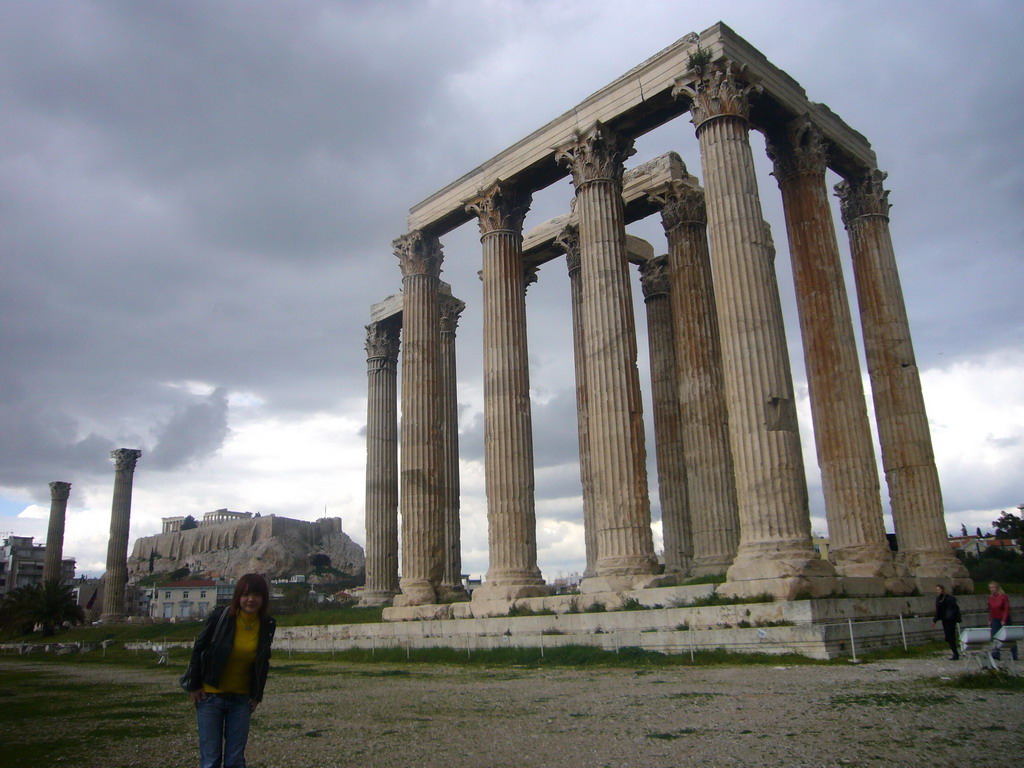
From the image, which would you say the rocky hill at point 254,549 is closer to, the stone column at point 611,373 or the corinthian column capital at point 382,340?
the corinthian column capital at point 382,340

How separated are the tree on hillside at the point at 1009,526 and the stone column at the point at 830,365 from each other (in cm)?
3910

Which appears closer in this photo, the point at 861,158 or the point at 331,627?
the point at 861,158

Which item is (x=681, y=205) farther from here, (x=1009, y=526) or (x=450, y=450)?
(x=1009, y=526)

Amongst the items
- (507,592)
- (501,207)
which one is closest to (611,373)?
(507,592)

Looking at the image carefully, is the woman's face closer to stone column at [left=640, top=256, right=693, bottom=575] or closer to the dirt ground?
the dirt ground

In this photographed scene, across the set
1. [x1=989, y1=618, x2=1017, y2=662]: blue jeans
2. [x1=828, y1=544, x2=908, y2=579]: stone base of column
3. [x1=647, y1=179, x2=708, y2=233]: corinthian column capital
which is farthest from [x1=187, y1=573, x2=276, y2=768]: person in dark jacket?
[x1=647, y1=179, x2=708, y2=233]: corinthian column capital

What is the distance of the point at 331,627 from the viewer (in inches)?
Answer: 1081

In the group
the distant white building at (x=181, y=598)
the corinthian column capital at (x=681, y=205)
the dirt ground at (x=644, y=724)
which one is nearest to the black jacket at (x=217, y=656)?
the dirt ground at (x=644, y=724)

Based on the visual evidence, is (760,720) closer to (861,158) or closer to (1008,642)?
(1008,642)

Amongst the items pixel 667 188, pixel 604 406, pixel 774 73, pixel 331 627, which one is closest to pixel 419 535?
pixel 331 627

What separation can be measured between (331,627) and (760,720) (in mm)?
21834

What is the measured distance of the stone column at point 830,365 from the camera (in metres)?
20.0

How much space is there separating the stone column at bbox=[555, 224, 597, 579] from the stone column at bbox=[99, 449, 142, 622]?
143 feet

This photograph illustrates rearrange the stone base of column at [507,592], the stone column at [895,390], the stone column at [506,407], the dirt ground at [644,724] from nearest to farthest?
1. the dirt ground at [644,724]
2. the stone base of column at [507,592]
3. the stone column at [895,390]
4. the stone column at [506,407]
